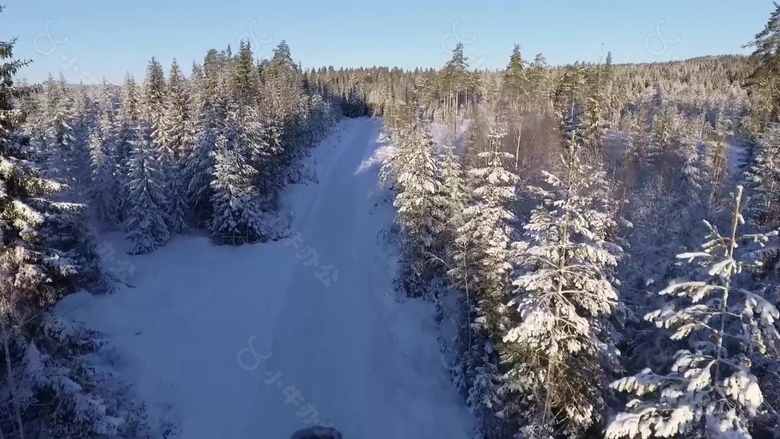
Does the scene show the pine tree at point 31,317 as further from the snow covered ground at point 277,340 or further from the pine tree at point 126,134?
the pine tree at point 126,134

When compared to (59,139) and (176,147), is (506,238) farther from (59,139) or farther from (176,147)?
(59,139)

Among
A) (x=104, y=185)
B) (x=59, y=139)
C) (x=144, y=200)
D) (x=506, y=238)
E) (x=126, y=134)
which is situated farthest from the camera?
(x=126, y=134)

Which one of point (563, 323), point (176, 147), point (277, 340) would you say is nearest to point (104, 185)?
point (176, 147)

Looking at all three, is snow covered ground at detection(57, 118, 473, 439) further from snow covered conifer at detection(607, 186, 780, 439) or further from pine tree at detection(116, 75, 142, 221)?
snow covered conifer at detection(607, 186, 780, 439)

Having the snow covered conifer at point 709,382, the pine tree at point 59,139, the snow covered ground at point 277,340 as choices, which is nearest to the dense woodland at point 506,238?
the snow covered conifer at point 709,382

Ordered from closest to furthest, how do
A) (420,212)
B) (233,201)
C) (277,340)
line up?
(277,340) < (420,212) < (233,201)

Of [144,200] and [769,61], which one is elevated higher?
[769,61]

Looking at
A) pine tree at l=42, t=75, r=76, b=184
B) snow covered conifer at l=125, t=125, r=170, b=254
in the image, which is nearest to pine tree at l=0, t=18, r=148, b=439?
snow covered conifer at l=125, t=125, r=170, b=254
